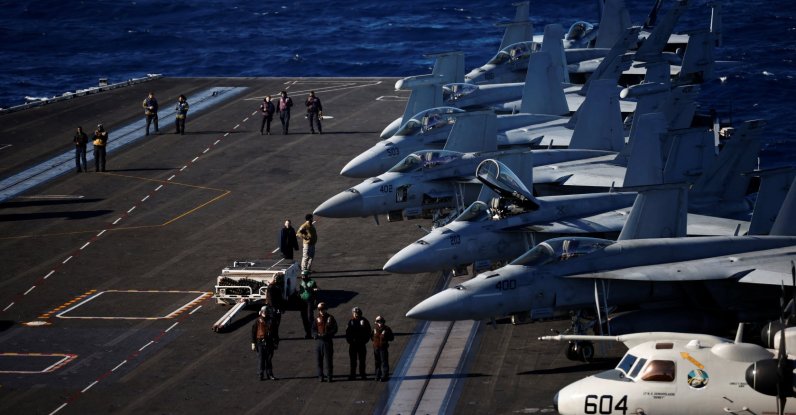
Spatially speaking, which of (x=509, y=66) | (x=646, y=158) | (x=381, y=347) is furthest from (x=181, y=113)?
(x=381, y=347)

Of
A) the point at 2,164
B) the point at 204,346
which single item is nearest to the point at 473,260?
the point at 204,346

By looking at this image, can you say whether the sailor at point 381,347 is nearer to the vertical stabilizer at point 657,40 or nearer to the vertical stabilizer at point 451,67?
the vertical stabilizer at point 451,67

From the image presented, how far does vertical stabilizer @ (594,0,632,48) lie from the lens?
65438mm

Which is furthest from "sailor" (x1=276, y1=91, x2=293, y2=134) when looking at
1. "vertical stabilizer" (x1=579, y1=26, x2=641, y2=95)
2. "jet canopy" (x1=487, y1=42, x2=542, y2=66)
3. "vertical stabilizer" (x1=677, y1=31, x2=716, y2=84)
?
"vertical stabilizer" (x1=677, y1=31, x2=716, y2=84)

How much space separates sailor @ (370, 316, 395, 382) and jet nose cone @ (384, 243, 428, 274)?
4.09m

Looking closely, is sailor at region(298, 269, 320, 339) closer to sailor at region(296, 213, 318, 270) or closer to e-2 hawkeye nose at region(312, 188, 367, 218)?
sailor at region(296, 213, 318, 270)

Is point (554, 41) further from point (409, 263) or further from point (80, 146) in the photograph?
point (409, 263)

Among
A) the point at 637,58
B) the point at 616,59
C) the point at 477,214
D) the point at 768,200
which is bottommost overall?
the point at 477,214

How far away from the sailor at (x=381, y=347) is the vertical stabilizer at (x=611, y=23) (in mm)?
41997

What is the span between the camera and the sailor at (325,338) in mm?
26859

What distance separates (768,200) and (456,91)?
67.8ft

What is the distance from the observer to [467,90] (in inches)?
1999

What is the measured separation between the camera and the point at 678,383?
22.1 m

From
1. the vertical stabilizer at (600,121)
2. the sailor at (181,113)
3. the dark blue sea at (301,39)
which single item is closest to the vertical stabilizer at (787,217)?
the vertical stabilizer at (600,121)
